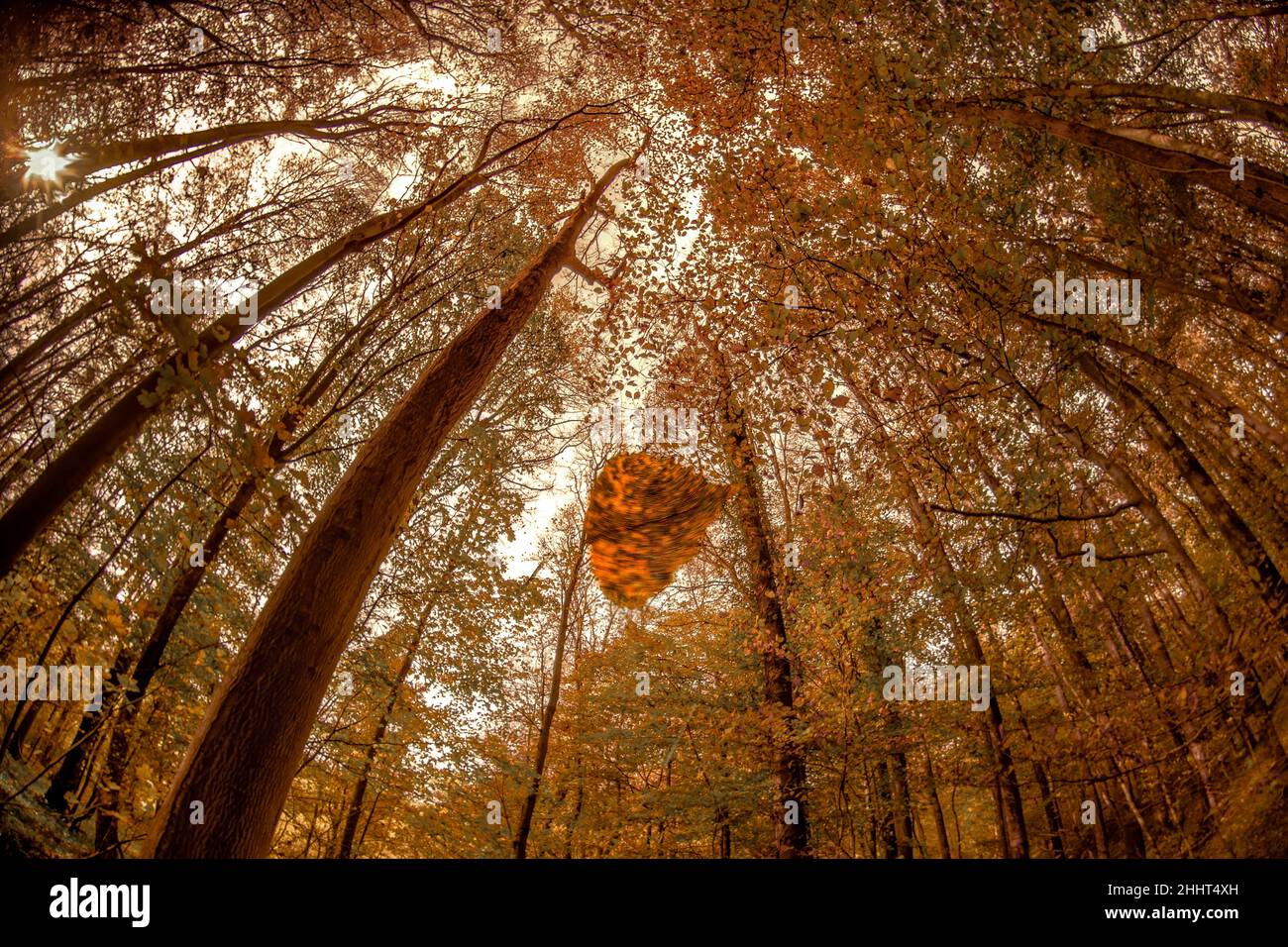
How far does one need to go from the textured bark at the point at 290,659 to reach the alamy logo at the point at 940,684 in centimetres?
744

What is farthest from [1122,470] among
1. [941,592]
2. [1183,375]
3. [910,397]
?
[941,592]

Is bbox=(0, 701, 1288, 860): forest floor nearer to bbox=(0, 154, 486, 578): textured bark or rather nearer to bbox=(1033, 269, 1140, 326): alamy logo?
bbox=(0, 154, 486, 578): textured bark

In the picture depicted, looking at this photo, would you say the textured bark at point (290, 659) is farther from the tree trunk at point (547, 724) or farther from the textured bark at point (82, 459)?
the tree trunk at point (547, 724)

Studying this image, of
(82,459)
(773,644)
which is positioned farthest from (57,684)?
(773,644)

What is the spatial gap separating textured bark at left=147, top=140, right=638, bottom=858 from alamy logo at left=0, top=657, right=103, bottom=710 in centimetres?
292

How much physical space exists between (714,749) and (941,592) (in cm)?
548

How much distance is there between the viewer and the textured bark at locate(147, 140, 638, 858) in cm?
264

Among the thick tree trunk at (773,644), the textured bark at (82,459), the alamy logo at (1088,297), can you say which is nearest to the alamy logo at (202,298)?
the textured bark at (82,459)

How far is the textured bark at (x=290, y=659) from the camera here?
2.64 m

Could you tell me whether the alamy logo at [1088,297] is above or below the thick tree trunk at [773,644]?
above
